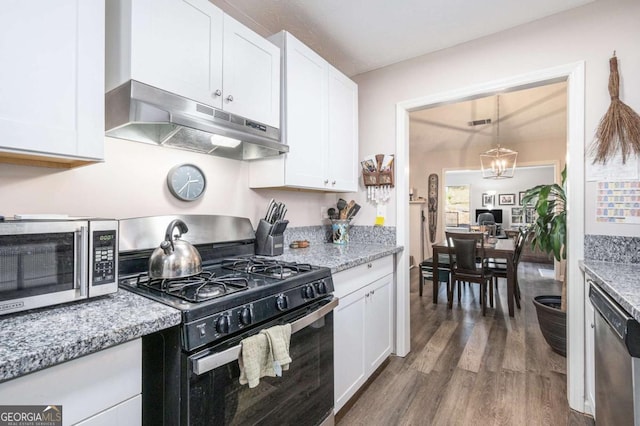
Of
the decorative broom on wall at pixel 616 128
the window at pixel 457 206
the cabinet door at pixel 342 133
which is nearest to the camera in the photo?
the decorative broom on wall at pixel 616 128

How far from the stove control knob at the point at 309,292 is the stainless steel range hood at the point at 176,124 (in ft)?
2.60

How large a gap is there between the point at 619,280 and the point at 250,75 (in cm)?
203

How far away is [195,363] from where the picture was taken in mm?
878

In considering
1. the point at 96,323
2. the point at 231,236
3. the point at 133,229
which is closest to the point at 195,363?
the point at 96,323

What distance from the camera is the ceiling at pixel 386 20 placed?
1.83m

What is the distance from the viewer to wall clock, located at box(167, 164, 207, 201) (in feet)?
5.17

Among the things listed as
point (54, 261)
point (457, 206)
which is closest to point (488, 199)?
point (457, 206)

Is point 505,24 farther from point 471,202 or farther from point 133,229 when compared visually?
point 471,202

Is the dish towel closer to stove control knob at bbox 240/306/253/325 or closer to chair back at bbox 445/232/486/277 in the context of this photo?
stove control knob at bbox 240/306/253/325

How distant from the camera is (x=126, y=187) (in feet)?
4.64

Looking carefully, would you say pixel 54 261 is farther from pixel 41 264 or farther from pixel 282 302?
pixel 282 302

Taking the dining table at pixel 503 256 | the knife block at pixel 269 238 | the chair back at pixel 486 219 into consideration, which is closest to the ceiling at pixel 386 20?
the knife block at pixel 269 238

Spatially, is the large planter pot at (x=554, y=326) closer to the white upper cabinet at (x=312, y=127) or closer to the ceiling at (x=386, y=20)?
the white upper cabinet at (x=312, y=127)

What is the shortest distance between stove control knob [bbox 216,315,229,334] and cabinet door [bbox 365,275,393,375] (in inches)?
46.2
